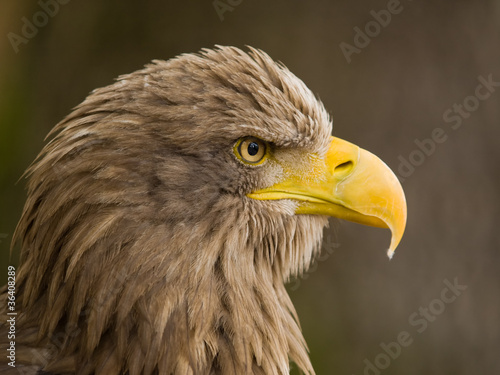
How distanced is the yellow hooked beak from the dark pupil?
6.3 inches

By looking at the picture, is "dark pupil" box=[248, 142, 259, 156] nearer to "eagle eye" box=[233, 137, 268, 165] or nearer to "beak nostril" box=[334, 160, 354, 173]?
"eagle eye" box=[233, 137, 268, 165]

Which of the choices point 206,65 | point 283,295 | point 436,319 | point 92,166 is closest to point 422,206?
point 436,319

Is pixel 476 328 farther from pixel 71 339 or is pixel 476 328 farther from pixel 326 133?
pixel 71 339

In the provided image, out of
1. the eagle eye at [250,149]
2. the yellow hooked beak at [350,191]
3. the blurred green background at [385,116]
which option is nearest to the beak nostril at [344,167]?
the yellow hooked beak at [350,191]

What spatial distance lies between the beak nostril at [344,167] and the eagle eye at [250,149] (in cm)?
34

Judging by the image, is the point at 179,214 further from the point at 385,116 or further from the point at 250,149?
the point at 385,116

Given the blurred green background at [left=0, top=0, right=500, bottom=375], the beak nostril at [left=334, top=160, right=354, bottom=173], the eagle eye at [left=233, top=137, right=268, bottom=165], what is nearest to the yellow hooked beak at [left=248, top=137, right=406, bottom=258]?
the beak nostril at [left=334, top=160, right=354, bottom=173]

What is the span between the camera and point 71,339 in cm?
208

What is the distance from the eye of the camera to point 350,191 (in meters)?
2.31

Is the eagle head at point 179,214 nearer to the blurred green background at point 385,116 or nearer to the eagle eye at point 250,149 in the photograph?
the eagle eye at point 250,149

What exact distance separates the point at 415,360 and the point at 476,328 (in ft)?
1.94

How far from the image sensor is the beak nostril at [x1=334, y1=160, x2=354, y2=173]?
2375 millimetres

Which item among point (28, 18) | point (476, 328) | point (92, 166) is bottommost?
point (476, 328)

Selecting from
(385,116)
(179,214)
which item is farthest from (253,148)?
(385,116)
